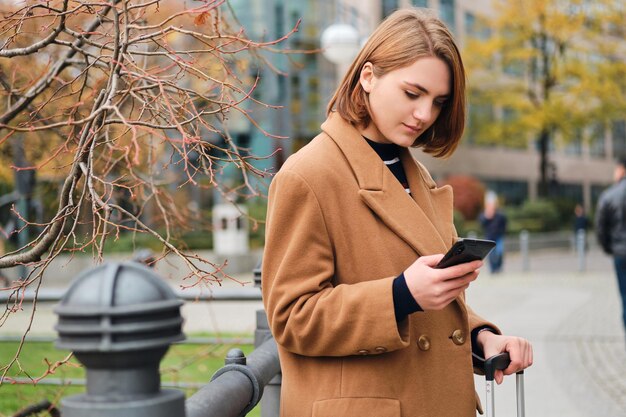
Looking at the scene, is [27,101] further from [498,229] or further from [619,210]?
[498,229]

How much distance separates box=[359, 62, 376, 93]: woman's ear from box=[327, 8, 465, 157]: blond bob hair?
0.04 ft

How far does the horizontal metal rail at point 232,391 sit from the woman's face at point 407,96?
74cm

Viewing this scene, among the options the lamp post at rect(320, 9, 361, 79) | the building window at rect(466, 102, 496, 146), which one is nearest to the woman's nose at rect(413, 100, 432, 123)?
the lamp post at rect(320, 9, 361, 79)

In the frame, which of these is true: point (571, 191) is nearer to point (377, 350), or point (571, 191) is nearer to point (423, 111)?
point (423, 111)

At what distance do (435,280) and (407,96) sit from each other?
0.50 metres

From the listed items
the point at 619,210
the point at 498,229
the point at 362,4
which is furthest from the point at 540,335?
the point at 362,4

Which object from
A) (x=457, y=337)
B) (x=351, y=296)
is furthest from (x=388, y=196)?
(x=457, y=337)

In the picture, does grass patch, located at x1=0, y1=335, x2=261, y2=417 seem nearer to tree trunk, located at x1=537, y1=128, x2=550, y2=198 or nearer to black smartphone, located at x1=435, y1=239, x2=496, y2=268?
black smartphone, located at x1=435, y1=239, x2=496, y2=268

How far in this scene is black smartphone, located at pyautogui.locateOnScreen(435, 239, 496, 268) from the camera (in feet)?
6.10

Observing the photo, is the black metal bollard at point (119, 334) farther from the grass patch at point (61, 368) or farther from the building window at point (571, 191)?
the building window at point (571, 191)

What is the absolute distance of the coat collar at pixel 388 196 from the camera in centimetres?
213

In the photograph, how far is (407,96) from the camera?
2.17 metres

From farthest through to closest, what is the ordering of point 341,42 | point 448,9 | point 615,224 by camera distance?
point 448,9, point 341,42, point 615,224

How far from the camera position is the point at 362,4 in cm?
3544
